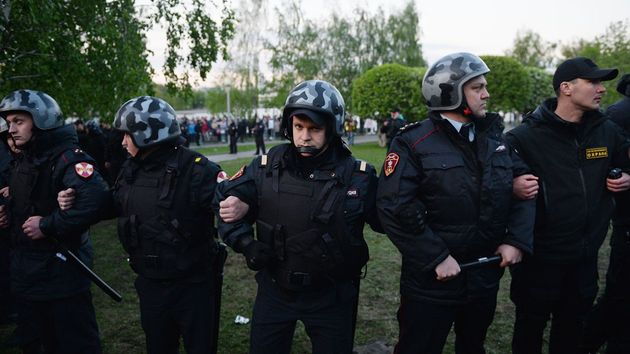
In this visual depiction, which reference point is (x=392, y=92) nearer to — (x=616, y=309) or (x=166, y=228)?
(x=616, y=309)

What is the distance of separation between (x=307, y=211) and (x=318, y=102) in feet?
2.19

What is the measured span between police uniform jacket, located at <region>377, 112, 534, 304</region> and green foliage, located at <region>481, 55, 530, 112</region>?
3270 cm

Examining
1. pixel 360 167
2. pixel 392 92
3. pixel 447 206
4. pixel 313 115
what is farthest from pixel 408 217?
pixel 392 92

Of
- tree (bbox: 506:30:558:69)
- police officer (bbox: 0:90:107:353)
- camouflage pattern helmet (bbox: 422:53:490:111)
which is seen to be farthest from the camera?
tree (bbox: 506:30:558:69)

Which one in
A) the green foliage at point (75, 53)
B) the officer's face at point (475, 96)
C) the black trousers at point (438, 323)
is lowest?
the black trousers at point (438, 323)

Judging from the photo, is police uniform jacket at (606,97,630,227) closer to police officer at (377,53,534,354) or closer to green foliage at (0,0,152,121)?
police officer at (377,53,534,354)

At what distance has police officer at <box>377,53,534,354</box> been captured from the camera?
273 cm

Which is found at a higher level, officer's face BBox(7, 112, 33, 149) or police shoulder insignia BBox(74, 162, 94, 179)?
officer's face BBox(7, 112, 33, 149)

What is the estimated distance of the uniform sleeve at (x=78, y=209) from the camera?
3.38 metres

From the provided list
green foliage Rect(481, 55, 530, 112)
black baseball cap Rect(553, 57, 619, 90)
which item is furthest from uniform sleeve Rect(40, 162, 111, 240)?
green foliage Rect(481, 55, 530, 112)

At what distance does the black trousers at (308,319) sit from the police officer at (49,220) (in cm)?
153

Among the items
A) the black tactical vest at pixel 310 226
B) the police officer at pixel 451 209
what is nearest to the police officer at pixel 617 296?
the police officer at pixel 451 209

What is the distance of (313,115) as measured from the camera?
2.83 m

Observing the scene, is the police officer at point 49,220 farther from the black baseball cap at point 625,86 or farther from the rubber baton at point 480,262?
the black baseball cap at point 625,86
